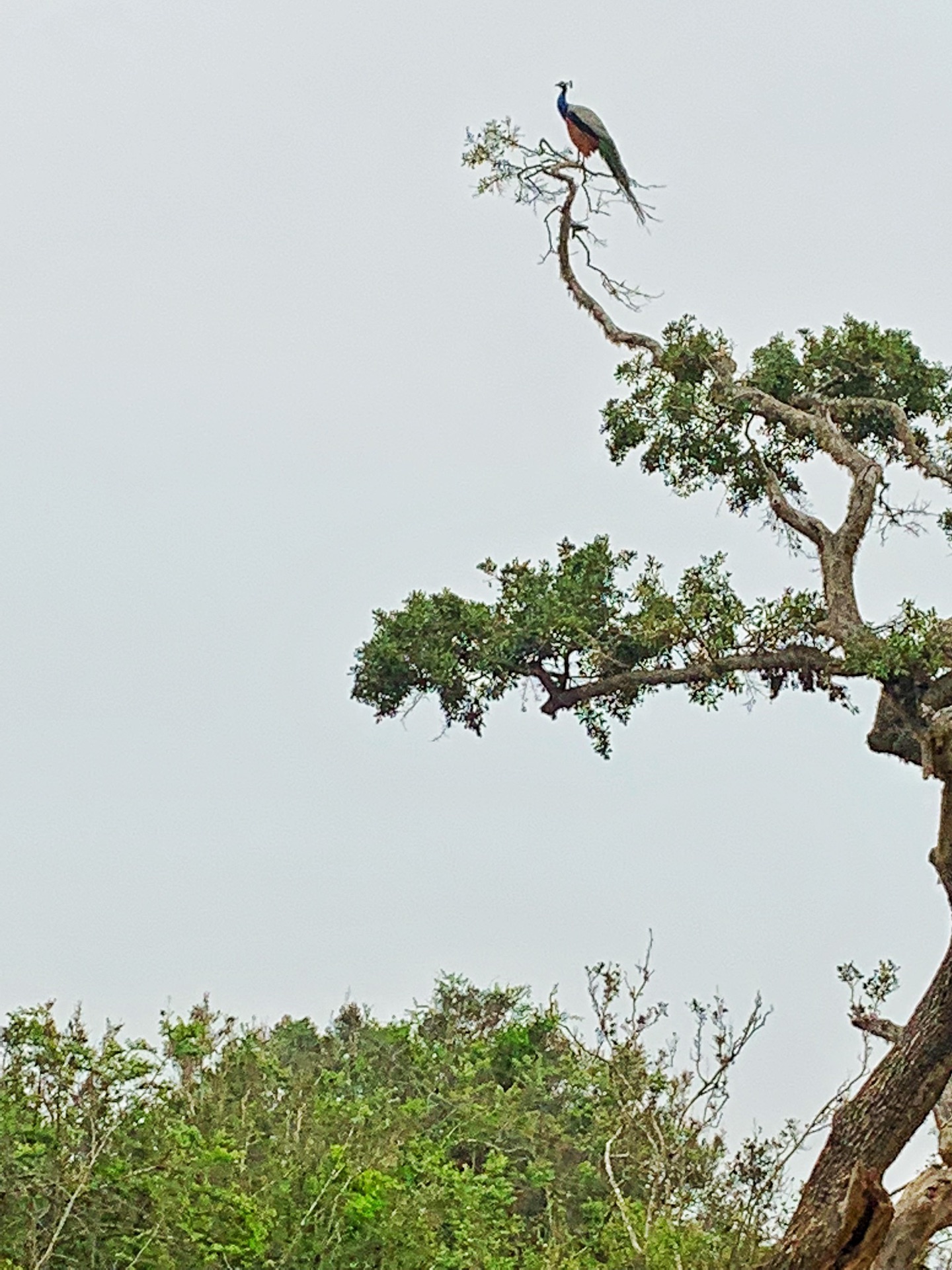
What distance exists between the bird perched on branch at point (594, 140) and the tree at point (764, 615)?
0.27 ft

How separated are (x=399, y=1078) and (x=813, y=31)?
11.8ft

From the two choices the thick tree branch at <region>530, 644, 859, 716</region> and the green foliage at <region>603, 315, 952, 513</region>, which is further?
the green foliage at <region>603, 315, 952, 513</region>

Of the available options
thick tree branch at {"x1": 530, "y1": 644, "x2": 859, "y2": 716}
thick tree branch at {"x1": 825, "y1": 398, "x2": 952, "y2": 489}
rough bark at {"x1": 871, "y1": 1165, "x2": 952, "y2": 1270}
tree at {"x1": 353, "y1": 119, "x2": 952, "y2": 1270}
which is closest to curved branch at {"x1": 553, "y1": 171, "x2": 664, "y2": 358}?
tree at {"x1": 353, "y1": 119, "x2": 952, "y2": 1270}

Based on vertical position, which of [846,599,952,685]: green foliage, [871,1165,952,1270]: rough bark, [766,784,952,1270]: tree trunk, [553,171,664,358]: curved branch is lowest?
[871,1165,952,1270]: rough bark

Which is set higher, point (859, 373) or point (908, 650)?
point (859, 373)

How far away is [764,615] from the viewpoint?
14.6ft

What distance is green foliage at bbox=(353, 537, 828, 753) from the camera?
451 cm

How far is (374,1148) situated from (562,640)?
4.80ft

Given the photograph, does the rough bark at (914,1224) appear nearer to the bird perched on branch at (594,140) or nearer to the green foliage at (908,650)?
the green foliage at (908,650)

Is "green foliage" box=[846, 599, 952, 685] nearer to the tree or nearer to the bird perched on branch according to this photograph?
the tree

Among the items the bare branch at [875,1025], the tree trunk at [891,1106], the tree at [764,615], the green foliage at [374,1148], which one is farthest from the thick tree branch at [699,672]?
the green foliage at [374,1148]

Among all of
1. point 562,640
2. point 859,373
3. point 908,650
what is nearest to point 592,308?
point 859,373

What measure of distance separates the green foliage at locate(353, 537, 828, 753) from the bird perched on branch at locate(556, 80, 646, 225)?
95 centimetres

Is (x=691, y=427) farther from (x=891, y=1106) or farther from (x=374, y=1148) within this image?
(x=374, y=1148)
